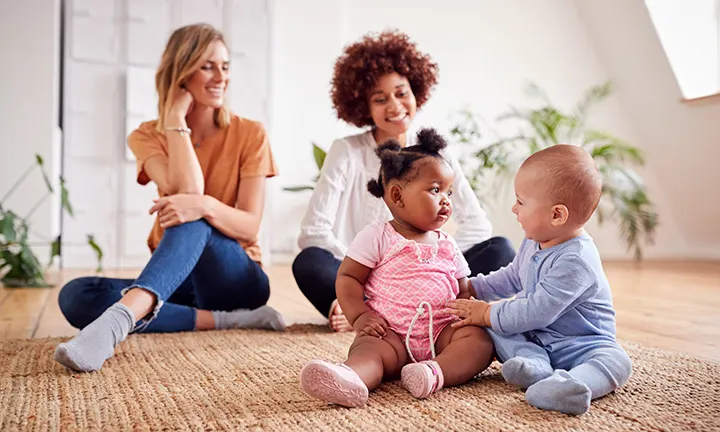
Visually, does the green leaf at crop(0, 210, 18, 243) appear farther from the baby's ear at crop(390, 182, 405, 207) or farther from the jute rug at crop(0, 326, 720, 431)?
the baby's ear at crop(390, 182, 405, 207)

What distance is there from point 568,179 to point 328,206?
0.98m

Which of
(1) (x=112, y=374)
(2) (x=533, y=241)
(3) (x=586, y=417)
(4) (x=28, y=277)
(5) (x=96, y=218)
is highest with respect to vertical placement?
(5) (x=96, y=218)

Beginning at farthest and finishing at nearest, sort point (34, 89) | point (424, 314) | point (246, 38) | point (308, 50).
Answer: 1. point (308, 50)
2. point (246, 38)
3. point (34, 89)
4. point (424, 314)

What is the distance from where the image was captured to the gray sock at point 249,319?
203cm

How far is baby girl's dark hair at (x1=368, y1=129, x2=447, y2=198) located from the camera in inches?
55.0

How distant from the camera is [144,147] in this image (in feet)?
6.80

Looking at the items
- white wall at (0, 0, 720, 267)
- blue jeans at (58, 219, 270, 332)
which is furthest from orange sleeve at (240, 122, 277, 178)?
white wall at (0, 0, 720, 267)

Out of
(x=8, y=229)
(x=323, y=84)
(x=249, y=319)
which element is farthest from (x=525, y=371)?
(x=323, y=84)

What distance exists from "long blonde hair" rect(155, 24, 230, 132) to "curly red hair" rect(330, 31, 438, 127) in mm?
398

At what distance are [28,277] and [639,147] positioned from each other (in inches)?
173

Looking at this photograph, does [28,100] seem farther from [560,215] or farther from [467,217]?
[560,215]

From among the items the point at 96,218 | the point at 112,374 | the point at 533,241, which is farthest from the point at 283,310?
the point at 96,218

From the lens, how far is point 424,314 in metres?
1.35

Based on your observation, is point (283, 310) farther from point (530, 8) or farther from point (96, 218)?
point (530, 8)
